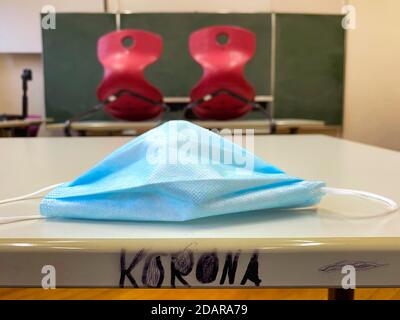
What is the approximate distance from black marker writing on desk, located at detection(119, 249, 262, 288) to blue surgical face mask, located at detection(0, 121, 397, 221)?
46mm

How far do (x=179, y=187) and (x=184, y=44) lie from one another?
3.48 meters

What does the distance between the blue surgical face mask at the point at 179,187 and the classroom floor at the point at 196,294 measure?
0.09m

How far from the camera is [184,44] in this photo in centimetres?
365

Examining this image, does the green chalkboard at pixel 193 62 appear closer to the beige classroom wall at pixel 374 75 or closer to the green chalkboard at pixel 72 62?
the green chalkboard at pixel 72 62

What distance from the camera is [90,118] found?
3508mm

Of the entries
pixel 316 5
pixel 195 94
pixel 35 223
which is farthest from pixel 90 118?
pixel 35 223

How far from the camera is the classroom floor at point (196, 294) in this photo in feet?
1.76

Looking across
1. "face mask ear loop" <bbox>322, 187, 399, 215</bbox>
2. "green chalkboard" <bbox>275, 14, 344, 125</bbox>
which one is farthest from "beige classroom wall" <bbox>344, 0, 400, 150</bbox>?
"face mask ear loop" <bbox>322, 187, 399, 215</bbox>

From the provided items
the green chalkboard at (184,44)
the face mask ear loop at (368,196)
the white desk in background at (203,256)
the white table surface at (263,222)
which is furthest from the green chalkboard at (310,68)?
the white desk in background at (203,256)

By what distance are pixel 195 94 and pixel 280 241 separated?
1991 mm

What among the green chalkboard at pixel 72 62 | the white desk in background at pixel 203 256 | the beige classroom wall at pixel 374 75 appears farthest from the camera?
the beige classroom wall at pixel 374 75

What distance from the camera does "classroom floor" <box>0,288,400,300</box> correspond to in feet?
1.76
